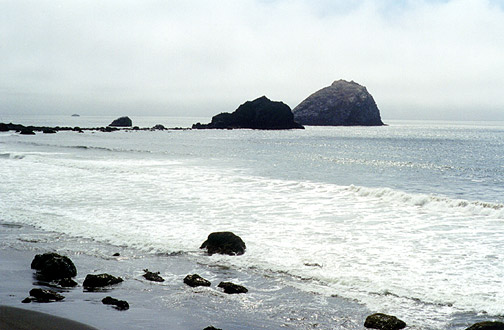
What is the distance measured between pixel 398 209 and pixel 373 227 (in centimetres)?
500

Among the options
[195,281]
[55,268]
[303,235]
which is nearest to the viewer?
[195,281]

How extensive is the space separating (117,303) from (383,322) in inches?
195

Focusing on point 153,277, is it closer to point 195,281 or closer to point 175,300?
point 195,281

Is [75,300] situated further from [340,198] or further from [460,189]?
[460,189]

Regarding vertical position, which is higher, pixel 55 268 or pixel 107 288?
pixel 55 268

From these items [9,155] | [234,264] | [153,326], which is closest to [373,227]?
[234,264]

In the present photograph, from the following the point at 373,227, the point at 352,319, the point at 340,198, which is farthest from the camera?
the point at 340,198

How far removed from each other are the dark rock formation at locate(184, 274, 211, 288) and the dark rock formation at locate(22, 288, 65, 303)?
8.70 feet

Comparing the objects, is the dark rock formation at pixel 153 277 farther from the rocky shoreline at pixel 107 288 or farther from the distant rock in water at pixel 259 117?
the distant rock in water at pixel 259 117

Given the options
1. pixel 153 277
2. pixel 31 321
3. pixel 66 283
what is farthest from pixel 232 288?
pixel 31 321

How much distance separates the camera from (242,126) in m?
191

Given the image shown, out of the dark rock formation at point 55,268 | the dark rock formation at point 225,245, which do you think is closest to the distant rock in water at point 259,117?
the dark rock formation at point 225,245

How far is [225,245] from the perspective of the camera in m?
13.3

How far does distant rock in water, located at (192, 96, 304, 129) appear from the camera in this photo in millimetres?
185375
